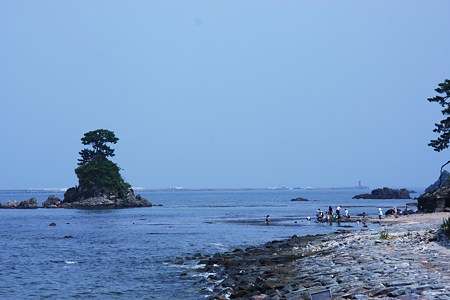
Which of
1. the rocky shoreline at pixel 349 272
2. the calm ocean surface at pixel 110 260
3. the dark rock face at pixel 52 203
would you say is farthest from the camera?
the dark rock face at pixel 52 203

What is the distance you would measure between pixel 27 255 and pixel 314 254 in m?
26.0

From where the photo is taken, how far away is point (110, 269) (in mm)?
37250

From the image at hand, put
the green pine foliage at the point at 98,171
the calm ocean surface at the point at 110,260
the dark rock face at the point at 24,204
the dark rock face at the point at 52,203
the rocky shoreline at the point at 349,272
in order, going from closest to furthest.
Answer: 1. the rocky shoreline at the point at 349,272
2. the calm ocean surface at the point at 110,260
3. the green pine foliage at the point at 98,171
4. the dark rock face at the point at 52,203
5. the dark rock face at the point at 24,204

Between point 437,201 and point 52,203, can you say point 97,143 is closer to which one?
point 52,203

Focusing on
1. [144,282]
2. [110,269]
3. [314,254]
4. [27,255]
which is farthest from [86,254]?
[314,254]

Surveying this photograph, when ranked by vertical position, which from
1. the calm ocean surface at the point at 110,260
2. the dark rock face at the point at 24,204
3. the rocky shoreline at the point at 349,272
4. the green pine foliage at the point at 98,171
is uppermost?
the green pine foliage at the point at 98,171

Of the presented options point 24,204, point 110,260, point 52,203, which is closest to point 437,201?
point 110,260

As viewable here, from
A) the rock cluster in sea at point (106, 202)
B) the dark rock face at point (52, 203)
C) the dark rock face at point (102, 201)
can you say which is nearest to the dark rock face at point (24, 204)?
the dark rock face at point (52, 203)

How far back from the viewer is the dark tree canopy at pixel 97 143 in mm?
149125

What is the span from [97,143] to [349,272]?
13453cm

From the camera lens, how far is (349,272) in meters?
22.2

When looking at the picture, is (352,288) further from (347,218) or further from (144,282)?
(347,218)

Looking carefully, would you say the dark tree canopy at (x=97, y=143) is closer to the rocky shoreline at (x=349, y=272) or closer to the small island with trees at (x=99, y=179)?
the small island with trees at (x=99, y=179)

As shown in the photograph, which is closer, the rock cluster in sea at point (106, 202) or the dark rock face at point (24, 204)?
the rock cluster in sea at point (106, 202)
